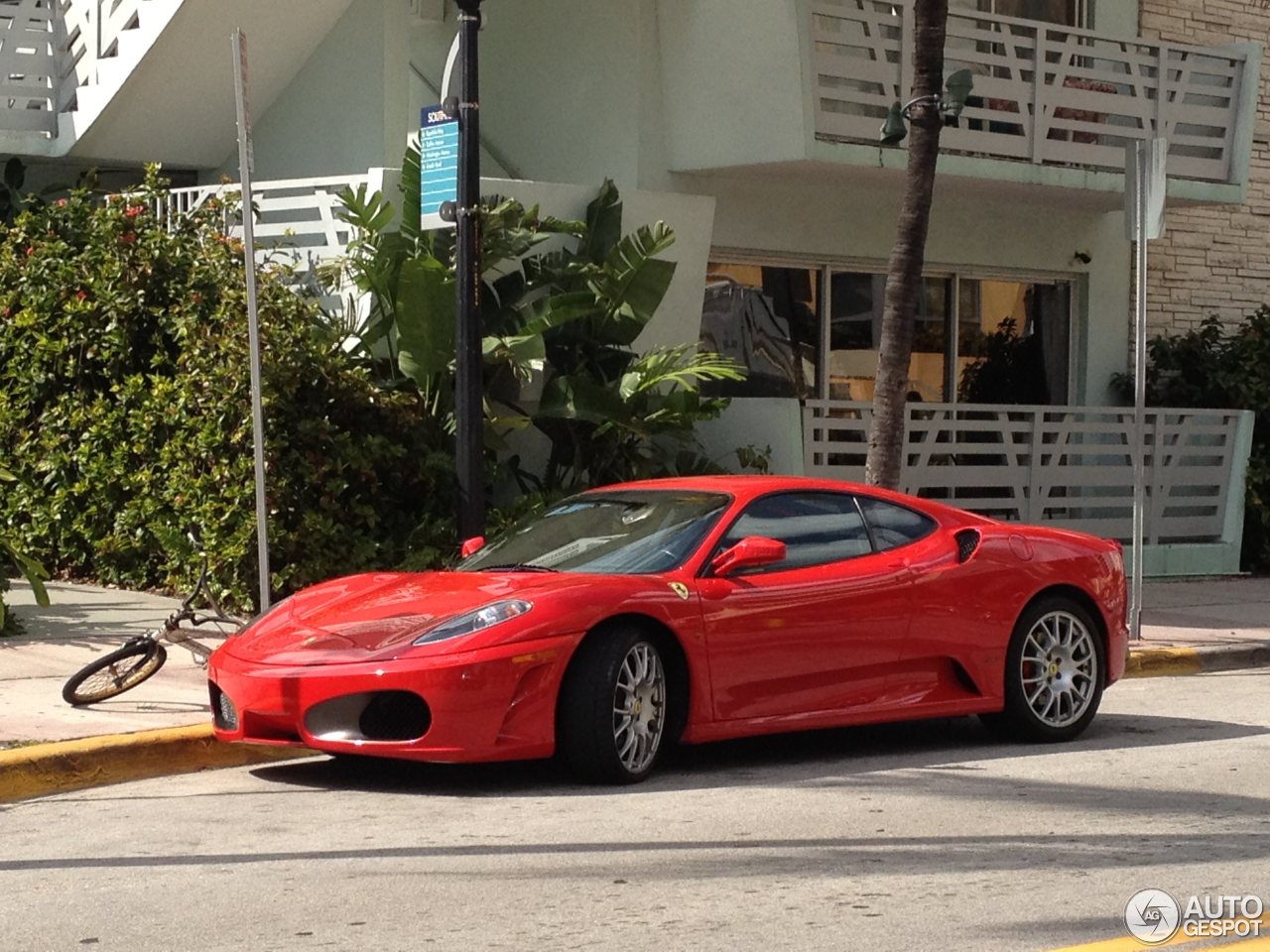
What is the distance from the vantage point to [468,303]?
11.5 meters

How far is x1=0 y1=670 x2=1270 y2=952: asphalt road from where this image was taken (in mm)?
5762

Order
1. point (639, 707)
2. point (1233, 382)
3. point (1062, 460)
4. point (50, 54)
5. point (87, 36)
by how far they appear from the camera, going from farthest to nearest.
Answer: point (1233, 382) < point (1062, 460) < point (50, 54) < point (87, 36) < point (639, 707)

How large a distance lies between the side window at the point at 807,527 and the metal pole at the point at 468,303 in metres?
2.76

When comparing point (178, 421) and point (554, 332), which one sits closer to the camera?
point (178, 421)

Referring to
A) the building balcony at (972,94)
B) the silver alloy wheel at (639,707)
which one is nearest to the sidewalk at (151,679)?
the silver alloy wheel at (639,707)

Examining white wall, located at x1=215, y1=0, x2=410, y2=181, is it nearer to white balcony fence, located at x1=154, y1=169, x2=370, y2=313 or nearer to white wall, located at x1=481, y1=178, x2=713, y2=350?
white balcony fence, located at x1=154, y1=169, x2=370, y2=313

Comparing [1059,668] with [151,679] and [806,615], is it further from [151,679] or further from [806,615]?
[151,679]

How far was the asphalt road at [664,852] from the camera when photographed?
576cm

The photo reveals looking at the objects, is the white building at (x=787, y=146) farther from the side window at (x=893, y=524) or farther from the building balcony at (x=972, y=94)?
the side window at (x=893, y=524)

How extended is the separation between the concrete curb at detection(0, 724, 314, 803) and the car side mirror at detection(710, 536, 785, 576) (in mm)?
1958

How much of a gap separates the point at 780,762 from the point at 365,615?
2.08 m

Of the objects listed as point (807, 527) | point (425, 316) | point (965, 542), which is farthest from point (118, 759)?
point (425, 316)

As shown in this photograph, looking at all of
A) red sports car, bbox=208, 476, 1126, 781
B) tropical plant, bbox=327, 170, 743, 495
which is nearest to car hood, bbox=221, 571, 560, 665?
red sports car, bbox=208, 476, 1126, 781

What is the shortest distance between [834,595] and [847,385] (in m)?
10.1
